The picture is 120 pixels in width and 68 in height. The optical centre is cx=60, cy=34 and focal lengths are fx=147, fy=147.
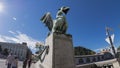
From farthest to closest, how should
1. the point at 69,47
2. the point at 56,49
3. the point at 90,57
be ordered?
1. the point at 90,57
2. the point at 69,47
3. the point at 56,49

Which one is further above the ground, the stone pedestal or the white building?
the white building

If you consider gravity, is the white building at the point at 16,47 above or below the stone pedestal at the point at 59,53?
above

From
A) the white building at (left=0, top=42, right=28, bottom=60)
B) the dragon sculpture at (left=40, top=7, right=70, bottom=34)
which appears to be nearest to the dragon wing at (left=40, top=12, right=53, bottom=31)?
the dragon sculpture at (left=40, top=7, right=70, bottom=34)

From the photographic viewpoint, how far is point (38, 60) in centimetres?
679

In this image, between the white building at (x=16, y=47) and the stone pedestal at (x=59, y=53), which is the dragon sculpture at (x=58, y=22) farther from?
the white building at (x=16, y=47)

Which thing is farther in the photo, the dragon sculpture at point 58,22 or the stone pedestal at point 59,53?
the dragon sculpture at point 58,22

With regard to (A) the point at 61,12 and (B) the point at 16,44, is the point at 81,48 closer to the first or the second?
(B) the point at 16,44

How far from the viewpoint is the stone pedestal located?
220 inches

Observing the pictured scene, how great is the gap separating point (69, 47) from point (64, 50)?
1.08ft

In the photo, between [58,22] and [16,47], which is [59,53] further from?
[16,47]

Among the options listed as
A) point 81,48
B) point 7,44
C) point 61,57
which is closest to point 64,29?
point 61,57

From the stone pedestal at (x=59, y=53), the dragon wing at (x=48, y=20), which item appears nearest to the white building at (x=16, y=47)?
the dragon wing at (x=48, y=20)

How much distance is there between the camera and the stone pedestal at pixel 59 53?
560 centimetres

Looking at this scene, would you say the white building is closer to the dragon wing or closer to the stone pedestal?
the dragon wing
